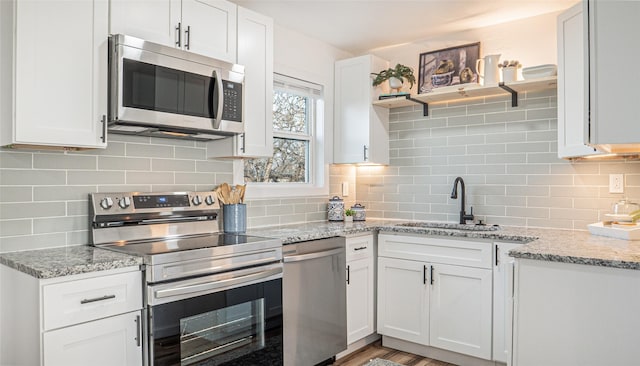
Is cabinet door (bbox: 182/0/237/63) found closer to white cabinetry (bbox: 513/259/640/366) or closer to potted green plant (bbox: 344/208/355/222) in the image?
potted green plant (bbox: 344/208/355/222)

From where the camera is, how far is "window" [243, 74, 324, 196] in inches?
134

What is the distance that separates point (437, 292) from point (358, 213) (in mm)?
1001

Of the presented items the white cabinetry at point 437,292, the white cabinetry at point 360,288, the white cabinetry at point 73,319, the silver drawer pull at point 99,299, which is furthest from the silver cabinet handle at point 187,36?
the white cabinetry at point 437,292

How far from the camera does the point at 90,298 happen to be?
5.79 feet

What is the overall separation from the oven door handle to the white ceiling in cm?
175

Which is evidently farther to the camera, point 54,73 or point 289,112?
point 289,112

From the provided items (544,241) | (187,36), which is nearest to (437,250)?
(544,241)

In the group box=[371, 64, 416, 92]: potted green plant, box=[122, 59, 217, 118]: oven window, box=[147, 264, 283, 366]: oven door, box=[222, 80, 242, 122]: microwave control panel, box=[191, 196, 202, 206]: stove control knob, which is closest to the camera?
box=[147, 264, 283, 366]: oven door

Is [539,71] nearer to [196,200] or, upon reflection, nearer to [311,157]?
[311,157]

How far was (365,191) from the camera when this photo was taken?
4.09 m

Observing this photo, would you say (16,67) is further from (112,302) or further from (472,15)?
(472,15)

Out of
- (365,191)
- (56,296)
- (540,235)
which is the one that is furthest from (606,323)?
(365,191)

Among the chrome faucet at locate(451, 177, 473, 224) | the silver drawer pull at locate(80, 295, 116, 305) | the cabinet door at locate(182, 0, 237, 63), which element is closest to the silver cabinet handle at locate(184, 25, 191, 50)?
the cabinet door at locate(182, 0, 237, 63)

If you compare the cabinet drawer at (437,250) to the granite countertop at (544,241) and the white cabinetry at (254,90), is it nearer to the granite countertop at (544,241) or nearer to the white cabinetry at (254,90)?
the granite countertop at (544,241)
